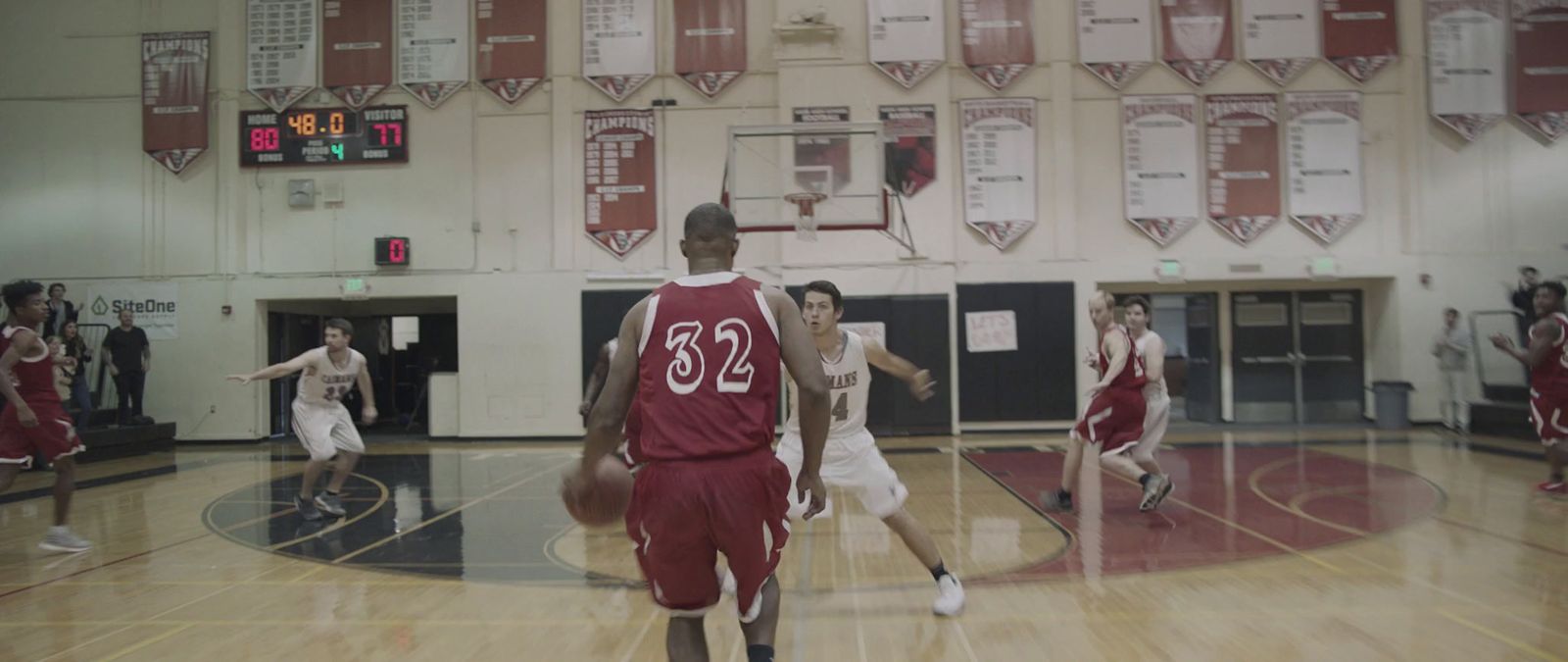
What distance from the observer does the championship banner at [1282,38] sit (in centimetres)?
1372

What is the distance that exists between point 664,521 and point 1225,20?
47.0 feet

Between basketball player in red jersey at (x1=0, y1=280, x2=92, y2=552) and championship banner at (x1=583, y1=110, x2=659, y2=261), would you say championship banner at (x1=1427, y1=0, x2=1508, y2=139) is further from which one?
basketball player in red jersey at (x1=0, y1=280, x2=92, y2=552)

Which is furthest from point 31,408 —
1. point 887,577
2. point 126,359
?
point 126,359

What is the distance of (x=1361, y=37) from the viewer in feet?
44.8

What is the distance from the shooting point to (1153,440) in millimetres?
6727

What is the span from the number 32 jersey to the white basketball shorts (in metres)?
1.85

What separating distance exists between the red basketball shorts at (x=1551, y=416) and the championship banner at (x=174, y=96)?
17.4 meters

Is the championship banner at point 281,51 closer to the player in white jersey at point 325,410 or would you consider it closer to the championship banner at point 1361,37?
the player in white jersey at point 325,410

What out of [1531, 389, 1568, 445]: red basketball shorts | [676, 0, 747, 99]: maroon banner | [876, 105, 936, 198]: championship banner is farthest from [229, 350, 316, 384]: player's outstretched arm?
[1531, 389, 1568, 445]: red basketball shorts

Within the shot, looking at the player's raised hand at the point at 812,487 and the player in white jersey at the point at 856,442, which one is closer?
the player's raised hand at the point at 812,487

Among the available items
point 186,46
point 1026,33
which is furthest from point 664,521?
point 186,46

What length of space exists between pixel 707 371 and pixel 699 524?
42 cm

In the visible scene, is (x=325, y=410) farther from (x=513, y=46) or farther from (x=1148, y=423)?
(x=513, y=46)

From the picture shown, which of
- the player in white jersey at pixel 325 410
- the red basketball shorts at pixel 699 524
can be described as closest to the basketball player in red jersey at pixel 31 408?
the player in white jersey at pixel 325 410
